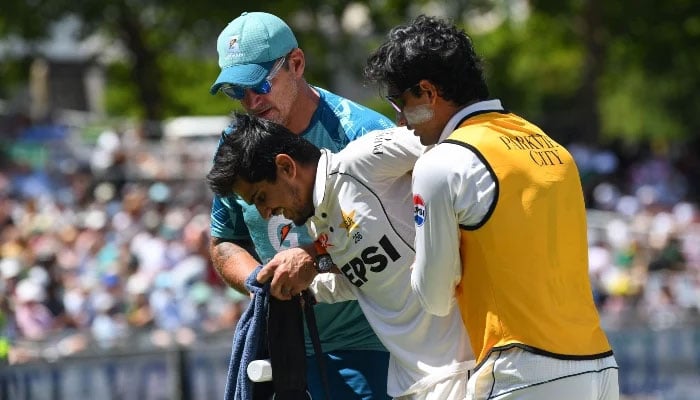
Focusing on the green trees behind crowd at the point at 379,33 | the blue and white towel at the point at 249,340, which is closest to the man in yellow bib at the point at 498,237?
the blue and white towel at the point at 249,340

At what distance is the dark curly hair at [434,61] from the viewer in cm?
324

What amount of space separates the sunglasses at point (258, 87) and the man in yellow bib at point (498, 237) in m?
0.72

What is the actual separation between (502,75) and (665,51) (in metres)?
3.35

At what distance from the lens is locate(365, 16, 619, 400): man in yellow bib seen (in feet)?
10.2

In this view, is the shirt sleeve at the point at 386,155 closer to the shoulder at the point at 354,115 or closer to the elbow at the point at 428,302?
the elbow at the point at 428,302

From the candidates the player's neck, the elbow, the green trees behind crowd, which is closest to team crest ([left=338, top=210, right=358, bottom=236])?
the elbow

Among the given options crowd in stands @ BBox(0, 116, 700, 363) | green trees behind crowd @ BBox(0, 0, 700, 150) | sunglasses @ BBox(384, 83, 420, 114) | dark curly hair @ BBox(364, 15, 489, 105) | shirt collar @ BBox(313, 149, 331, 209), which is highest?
green trees behind crowd @ BBox(0, 0, 700, 150)

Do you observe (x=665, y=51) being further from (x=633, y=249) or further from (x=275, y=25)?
(x=275, y=25)

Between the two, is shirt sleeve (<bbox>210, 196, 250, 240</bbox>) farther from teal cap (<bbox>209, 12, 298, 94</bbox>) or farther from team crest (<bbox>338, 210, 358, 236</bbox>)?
team crest (<bbox>338, 210, 358, 236</bbox>)

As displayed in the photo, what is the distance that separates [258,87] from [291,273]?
2.29ft

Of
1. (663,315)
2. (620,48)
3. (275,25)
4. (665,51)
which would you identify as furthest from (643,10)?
(275,25)

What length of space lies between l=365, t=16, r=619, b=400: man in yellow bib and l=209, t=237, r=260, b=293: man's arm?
0.87 metres

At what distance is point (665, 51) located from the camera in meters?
23.7

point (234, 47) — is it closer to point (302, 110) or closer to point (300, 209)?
point (302, 110)
